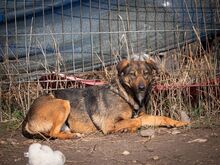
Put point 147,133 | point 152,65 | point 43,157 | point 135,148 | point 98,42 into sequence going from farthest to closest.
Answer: point 98,42, point 152,65, point 147,133, point 135,148, point 43,157

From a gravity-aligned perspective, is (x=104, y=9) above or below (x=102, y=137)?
above

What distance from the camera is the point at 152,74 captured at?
7395 millimetres

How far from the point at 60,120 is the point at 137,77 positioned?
1.31 meters

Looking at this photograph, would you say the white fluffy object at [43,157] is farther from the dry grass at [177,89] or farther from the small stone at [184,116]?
the small stone at [184,116]

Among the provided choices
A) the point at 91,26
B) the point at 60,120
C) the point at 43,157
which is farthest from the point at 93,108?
the point at 43,157

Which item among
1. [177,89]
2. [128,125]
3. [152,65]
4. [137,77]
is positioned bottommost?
[128,125]

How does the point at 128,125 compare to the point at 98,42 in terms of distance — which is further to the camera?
the point at 98,42

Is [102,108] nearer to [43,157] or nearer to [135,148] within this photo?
[135,148]

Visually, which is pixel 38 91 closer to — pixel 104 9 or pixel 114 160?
pixel 104 9

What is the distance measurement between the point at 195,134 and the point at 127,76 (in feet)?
4.44

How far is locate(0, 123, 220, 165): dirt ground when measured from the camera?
18.3ft

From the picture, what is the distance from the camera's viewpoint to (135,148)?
20.3 ft

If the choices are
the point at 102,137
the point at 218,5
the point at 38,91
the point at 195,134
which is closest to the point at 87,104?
the point at 102,137

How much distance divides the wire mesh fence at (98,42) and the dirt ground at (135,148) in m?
1.06
